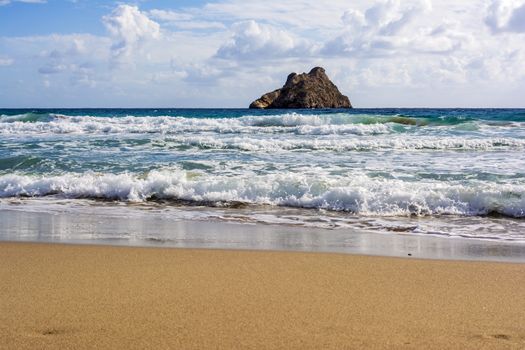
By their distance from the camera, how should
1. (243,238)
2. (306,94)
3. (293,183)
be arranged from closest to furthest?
(243,238) → (293,183) → (306,94)

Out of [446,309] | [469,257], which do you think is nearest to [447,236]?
[469,257]

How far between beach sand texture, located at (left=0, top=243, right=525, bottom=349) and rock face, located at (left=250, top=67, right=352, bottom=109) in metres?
73.9

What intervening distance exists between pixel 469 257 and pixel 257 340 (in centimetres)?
316

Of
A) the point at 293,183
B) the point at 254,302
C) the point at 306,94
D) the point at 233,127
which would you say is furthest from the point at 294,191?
the point at 306,94

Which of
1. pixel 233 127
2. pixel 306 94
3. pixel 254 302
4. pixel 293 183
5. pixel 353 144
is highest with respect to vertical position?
pixel 306 94

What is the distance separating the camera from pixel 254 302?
364 cm

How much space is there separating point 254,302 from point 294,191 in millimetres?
5817

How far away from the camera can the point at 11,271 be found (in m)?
4.48

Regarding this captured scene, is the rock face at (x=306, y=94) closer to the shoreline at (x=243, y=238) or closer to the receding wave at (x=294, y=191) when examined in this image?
the receding wave at (x=294, y=191)

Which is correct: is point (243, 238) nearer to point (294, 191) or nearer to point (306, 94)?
point (294, 191)

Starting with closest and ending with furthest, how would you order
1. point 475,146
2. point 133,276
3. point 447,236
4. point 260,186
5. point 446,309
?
point 446,309, point 133,276, point 447,236, point 260,186, point 475,146

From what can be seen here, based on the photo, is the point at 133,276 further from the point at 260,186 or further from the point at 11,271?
the point at 260,186

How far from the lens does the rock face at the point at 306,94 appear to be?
78.9 metres

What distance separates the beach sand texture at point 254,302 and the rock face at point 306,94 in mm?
73856
